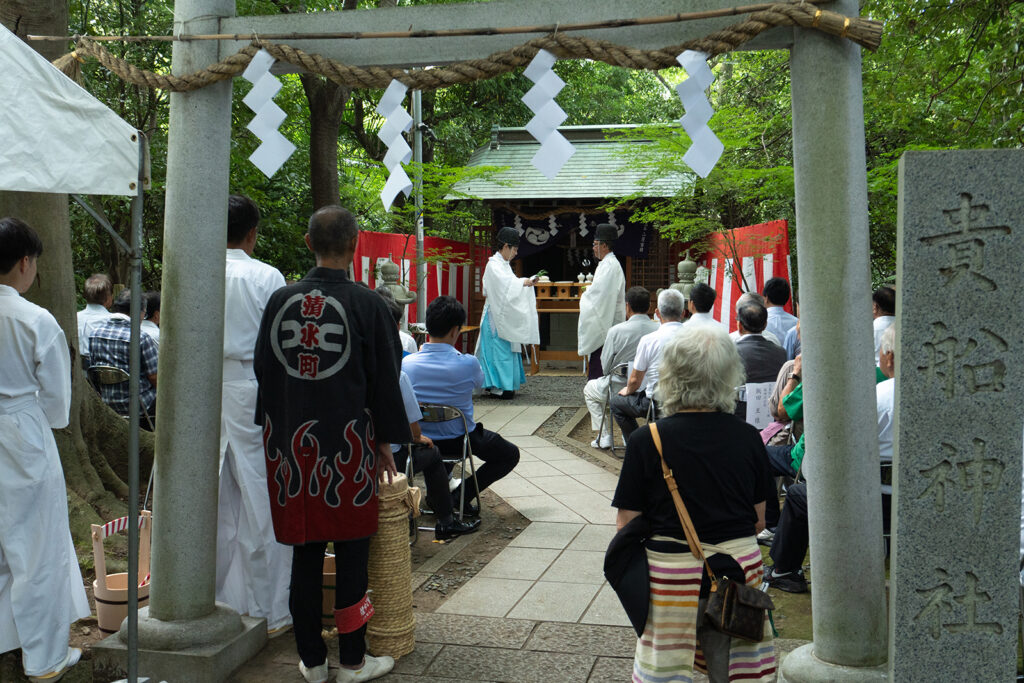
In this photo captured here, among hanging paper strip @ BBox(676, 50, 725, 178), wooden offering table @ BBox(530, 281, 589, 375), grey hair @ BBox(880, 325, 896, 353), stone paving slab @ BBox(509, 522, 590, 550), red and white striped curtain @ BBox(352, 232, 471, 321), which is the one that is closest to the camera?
hanging paper strip @ BBox(676, 50, 725, 178)

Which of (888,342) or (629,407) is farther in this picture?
(629,407)

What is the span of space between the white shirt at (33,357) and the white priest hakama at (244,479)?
662 mm

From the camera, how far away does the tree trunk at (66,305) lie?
16.6ft

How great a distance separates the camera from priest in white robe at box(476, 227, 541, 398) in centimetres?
1150

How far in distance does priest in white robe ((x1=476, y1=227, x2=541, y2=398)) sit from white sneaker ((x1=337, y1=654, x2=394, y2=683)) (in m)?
7.96

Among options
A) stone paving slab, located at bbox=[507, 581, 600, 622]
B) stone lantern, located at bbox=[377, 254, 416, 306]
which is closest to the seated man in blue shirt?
stone paving slab, located at bbox=[507, 581, 600, 622]

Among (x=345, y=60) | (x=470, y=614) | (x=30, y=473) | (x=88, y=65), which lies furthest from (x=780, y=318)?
(x=88, y=65)

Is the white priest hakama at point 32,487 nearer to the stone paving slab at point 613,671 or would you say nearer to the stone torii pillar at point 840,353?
the stone paving slab at point 613,671

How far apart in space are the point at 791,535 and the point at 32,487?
355 cm

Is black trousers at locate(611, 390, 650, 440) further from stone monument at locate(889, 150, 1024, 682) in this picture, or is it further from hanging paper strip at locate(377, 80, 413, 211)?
stone monument at locate(889, 150, 1024, 682)

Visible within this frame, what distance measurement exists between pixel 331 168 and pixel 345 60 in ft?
24.8

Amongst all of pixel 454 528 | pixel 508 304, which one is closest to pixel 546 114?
pixel 454 528

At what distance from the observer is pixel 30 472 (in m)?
3.38

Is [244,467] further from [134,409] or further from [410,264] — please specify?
[410,264]
